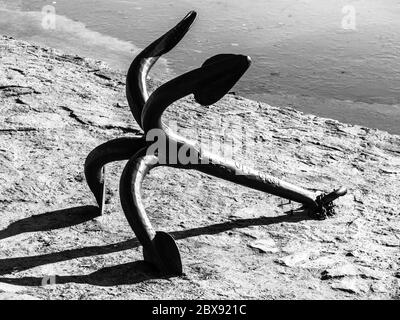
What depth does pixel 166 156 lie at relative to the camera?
3.14m

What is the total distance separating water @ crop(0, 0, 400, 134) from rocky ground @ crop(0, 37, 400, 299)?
1.80 feet

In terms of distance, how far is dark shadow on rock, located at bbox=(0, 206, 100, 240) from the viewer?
3287mm

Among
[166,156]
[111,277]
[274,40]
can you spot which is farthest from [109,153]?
[274,40]

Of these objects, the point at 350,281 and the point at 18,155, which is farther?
the point at 18,155

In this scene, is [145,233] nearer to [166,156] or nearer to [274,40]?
[166,156]

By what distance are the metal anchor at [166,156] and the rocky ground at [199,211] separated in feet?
0.37

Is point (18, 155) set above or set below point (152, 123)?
below

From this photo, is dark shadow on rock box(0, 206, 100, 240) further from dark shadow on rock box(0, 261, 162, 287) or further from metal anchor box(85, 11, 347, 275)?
dark shadow on rock box(0, 261, 162, 287)

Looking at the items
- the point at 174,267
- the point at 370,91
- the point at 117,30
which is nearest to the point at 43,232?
the point at 174,267

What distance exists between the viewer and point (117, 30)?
6.73m

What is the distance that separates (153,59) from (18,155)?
3.42 ft

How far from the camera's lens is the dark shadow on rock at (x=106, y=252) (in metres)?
2.94

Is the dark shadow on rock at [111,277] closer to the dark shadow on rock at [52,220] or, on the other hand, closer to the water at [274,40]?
the dark shadow on rock at [52,220]

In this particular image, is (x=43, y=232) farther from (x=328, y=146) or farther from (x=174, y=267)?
(x=328, y=146)
